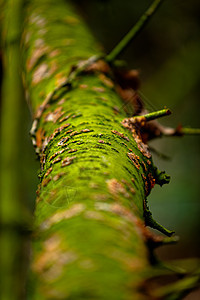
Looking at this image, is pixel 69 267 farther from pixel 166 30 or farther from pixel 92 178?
pixel 166 30

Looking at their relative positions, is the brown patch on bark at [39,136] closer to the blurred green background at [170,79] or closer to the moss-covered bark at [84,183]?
the moss-covered bark at [84,183]

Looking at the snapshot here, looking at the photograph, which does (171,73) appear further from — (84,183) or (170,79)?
(84,183)

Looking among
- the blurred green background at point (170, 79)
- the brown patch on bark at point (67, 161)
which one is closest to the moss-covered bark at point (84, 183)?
the brown patch on bark at point (67, 161)

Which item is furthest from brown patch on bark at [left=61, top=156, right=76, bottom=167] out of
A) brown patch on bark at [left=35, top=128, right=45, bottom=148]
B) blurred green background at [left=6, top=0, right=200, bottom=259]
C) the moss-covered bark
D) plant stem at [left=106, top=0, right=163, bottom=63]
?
blurred green background at [left=6, top=0, right=200, bottom=259]

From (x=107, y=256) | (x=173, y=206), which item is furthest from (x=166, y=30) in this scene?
(x=107, y=256)

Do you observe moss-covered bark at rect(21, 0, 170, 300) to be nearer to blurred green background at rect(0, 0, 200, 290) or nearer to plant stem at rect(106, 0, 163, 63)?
Result: plant stem at rect(106, 0, 163, 63)
